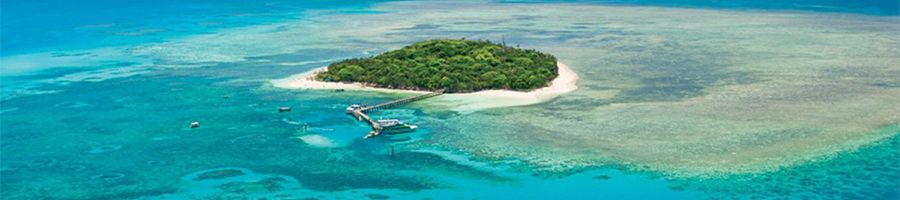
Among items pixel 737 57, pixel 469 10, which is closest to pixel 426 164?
pixel 737 57

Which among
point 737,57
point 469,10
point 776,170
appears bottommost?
point 776,170

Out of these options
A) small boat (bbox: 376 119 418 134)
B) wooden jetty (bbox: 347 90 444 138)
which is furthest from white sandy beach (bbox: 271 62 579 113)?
small boat (bbox: 376 119 418 134)

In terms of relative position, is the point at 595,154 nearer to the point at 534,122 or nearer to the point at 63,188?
the point at 534,122

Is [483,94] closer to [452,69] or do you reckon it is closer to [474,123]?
[452,69]

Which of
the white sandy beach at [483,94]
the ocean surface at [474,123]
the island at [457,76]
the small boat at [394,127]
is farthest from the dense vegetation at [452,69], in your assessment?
the small boat at [394,127]

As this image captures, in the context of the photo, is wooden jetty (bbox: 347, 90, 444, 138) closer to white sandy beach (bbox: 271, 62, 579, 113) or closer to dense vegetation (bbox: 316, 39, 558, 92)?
white sandy beach (bbox: 271, 62, 579, 113)

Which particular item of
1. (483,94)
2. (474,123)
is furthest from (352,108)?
(483,94)

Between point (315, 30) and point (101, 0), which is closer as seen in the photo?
point (315, 30)

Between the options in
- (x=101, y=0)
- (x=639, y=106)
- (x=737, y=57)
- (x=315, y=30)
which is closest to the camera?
(x=639, y=106)
